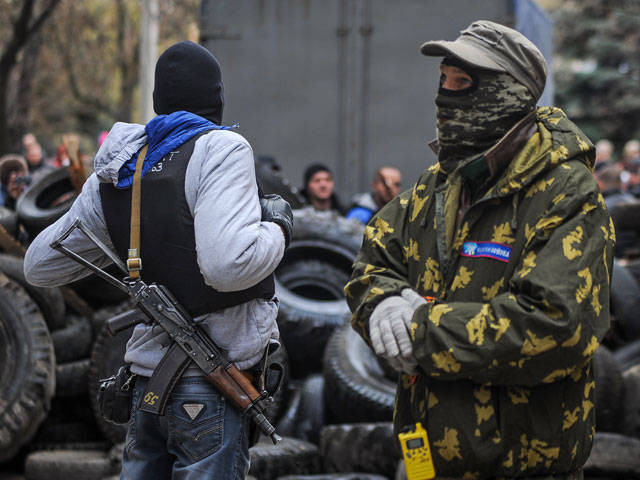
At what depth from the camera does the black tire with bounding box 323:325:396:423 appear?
554 cm

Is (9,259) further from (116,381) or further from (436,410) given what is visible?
(436,410)

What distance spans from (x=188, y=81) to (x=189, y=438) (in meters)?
1.12

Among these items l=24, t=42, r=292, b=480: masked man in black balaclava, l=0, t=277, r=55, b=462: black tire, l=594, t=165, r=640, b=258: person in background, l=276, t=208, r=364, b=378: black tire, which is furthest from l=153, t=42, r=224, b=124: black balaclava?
l=594, t=165, r=640, b=258: person in background

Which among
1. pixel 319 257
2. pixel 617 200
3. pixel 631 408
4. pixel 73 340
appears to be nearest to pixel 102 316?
pixel 73 340

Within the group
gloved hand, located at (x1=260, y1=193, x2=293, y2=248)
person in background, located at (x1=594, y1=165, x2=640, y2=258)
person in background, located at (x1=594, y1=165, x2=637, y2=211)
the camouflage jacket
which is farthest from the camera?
person in background, located at (x1=594, y1=165, x2=637, y2=211)

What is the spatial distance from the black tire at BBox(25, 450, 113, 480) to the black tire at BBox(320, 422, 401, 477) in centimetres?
144

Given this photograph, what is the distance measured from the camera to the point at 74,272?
9.33 feet

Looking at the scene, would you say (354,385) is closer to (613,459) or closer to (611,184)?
(613,459)

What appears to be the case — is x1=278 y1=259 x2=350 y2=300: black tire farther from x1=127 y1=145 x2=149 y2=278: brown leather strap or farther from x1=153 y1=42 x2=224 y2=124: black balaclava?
x1=127 y1=145 x2=149 y2=278: brown leather strap

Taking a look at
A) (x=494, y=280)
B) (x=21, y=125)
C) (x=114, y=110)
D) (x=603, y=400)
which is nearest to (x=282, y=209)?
(x=494, y=280)

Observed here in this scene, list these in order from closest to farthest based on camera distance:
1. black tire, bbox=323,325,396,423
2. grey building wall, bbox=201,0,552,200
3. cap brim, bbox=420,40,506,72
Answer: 1. cap brim, bbox=420,40,506,72
2. black tire, bbox=323,325,396,423
3. grey building wall, bbox=201,0,552,200

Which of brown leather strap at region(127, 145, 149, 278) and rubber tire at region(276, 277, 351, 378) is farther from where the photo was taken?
rubber tire at region(276, 277, 351, 378)

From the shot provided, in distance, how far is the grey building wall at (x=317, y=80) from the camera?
8992 mm

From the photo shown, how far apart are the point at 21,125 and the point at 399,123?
1594 centimetres
